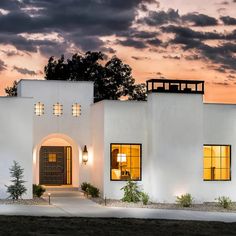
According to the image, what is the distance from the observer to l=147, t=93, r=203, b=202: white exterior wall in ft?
79.5

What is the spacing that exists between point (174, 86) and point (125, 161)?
328 centimetres

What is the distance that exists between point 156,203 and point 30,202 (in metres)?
4.49

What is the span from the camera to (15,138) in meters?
24.1

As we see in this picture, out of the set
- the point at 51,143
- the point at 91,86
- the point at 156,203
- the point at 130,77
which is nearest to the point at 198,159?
the point at 156,203

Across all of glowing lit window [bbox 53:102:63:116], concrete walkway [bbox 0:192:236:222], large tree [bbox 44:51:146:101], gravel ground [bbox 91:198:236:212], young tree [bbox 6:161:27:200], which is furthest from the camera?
large tree [bbox 44:51:146:101]

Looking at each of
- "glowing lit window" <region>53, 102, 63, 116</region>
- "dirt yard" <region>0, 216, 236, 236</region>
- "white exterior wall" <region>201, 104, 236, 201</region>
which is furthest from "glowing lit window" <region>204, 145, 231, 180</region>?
"dirt yard" <region>0, 216, 236, 236</region>

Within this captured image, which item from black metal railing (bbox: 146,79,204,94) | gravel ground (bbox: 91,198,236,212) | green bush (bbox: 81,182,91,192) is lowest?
gravel ground (bbox: 91,198,236,212)

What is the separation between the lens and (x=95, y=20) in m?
33.2

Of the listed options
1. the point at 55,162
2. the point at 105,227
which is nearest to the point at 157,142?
the point at 55,162

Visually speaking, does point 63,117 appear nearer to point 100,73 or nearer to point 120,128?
point 120,128

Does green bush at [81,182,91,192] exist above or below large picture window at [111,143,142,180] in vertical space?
below

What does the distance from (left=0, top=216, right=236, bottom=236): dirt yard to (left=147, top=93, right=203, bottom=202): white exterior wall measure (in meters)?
5.77

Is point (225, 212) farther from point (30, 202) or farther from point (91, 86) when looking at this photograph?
point (91, 86)

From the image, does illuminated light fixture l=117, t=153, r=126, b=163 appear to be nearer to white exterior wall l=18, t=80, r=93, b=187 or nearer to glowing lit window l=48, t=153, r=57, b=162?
white exterior wall l=18, t=80, r=93, b=187
